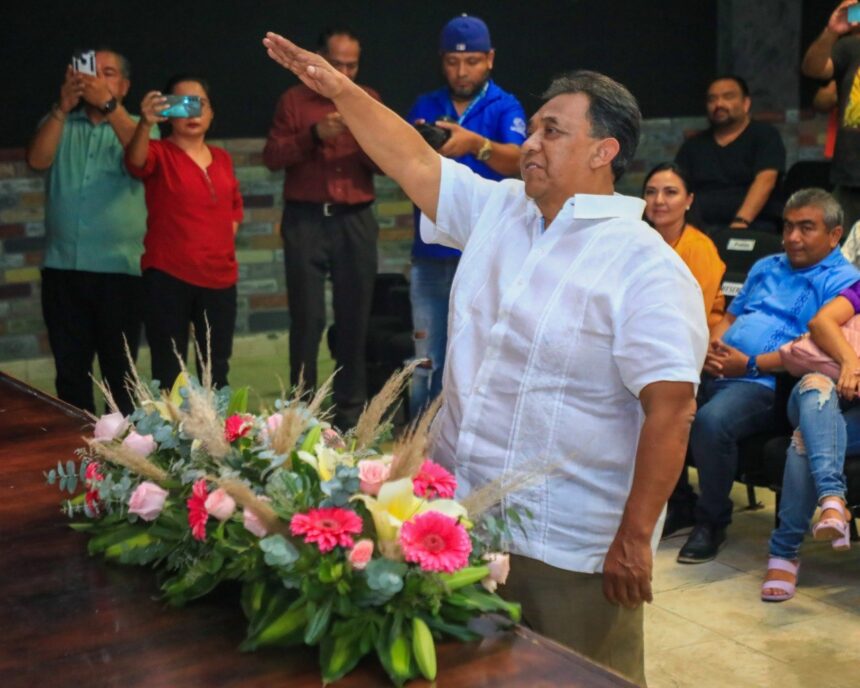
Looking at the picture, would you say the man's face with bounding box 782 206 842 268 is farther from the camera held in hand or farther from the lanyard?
the lanyard

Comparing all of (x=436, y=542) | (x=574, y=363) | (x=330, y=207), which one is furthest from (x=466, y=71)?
(x=436, y=542)

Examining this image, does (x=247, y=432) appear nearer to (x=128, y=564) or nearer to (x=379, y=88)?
(x=128, y=564)

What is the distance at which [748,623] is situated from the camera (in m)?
3.69

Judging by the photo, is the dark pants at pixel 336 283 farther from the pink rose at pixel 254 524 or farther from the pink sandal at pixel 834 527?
the pink rose at pixel 254 524

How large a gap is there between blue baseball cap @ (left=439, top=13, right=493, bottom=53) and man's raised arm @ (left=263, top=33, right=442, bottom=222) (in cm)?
241

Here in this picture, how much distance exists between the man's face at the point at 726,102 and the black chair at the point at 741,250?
1.13 m

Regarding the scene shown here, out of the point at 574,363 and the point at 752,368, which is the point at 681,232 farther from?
the point at 574,363

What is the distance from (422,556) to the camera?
1711mm

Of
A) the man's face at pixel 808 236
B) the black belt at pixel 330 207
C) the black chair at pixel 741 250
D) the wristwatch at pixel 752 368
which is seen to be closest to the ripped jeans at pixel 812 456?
the wristwatch at pixel 752 368

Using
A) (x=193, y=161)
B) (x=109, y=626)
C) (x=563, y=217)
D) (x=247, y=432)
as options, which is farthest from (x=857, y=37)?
(x=109, y=626)

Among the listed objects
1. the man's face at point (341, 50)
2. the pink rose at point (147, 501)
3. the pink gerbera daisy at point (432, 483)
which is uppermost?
the man's face at point (341, 50)

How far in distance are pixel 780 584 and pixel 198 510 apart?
2.40 metres

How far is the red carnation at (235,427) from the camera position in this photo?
204 centimetres

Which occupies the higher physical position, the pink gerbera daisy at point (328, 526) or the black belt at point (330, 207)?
the black belt at point (330, 207)
